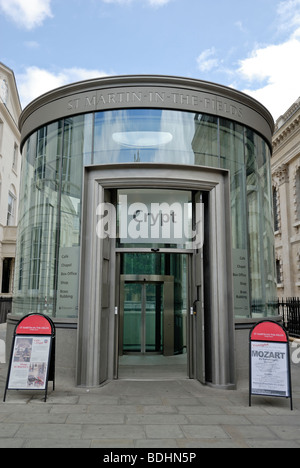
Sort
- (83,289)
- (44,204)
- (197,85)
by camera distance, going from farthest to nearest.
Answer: (44,204)
(197,85)
(83,289)

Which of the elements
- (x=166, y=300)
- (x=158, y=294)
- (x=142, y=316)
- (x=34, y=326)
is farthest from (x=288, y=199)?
(x=34, y=326)

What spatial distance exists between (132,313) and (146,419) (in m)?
6.63

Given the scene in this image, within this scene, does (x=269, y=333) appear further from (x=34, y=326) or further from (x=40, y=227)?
(x=40, y=227)

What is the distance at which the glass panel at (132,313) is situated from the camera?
11.5 m

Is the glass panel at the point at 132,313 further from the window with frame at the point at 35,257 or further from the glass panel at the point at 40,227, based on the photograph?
the window with frame at the point at 35,257

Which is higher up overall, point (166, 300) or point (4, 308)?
point (166, 300)

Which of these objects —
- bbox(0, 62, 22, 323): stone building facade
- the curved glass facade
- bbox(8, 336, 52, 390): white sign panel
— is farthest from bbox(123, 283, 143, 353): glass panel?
bbox(0, 62, 22, 323): stone building facade

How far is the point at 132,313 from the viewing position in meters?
11.7

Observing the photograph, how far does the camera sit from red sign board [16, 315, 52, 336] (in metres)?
6.31

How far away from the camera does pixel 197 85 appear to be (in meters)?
7.88

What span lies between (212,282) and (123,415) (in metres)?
3.07
